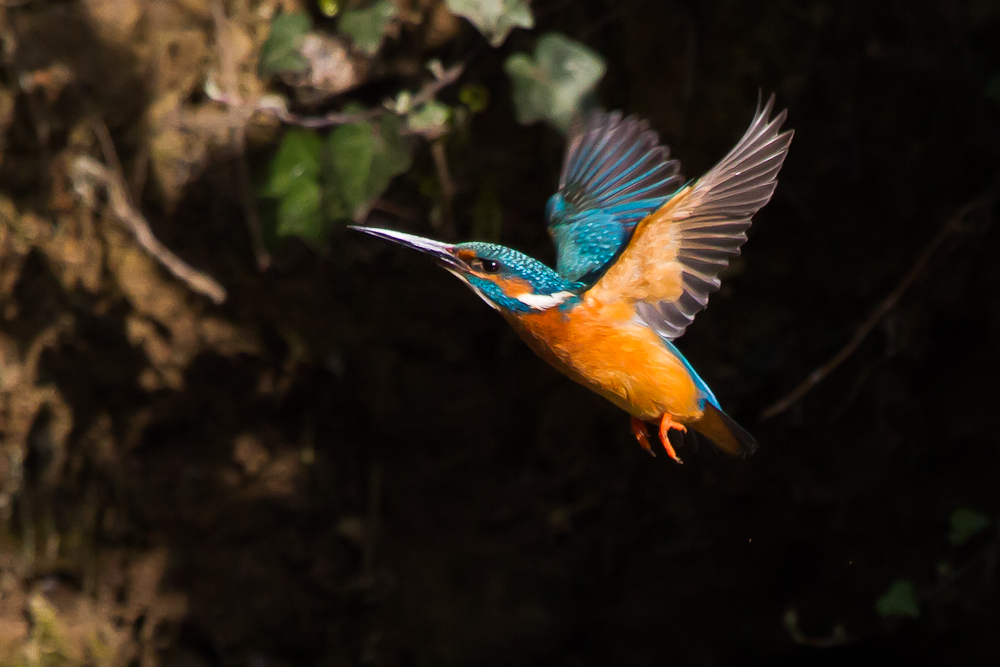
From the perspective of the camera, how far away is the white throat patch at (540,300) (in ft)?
2.72

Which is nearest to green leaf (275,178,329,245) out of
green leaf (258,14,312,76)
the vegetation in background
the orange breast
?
the vegetation in background

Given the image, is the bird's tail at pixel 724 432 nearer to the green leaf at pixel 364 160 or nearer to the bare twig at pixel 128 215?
the green leaf at pixel 364 160

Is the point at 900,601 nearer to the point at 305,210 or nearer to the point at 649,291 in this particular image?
the point at 305,210

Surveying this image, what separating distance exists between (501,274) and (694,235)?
0.18 m

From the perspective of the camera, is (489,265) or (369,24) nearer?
(489,265)

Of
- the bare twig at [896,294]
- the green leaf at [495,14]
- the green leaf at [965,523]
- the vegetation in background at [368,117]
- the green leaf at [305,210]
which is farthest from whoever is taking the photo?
the green leaf at [965,523]

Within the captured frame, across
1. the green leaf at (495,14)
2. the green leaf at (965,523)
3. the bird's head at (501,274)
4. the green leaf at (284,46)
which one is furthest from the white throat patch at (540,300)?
the green leaf at (965,523)

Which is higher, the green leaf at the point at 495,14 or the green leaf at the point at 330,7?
the green leaf at the point at 495,14

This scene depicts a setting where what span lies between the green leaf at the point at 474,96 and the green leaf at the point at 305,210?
362 millimetres

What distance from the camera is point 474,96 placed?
204 centimetres

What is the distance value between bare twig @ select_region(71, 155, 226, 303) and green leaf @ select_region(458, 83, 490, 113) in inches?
27.3

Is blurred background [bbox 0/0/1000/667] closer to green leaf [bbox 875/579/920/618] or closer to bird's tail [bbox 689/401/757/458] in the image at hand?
green leaf [bbox 875/579/920/618]

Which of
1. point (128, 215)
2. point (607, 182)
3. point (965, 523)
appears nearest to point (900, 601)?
point (965, 523)

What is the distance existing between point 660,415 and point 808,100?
139cm
